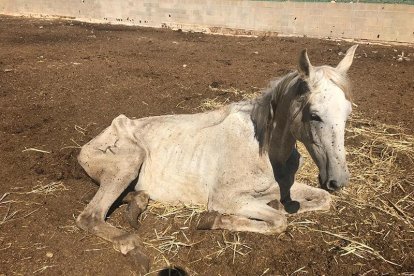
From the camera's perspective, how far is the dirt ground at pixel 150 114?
12.0 feet

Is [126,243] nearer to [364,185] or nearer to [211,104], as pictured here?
[364,185]

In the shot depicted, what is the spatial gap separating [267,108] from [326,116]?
0.89 metres

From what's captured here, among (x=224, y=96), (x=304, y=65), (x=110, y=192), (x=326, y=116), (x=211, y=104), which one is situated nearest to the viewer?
(x=326, y=116)

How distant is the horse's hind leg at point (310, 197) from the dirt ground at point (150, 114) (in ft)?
0.32

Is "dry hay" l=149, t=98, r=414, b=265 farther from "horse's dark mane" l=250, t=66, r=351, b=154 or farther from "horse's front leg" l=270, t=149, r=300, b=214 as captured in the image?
"horse's dark mane" l=250, t=66, r=351, b=154

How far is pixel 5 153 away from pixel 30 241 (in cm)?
209

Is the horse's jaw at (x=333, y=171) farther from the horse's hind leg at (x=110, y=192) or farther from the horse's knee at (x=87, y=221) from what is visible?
the horse's knee at (x=87, y=221)

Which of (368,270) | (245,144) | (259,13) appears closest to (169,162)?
(245,144)

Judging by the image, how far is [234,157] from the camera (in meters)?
4.09

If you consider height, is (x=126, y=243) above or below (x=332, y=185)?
below

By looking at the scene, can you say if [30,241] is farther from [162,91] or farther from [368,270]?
[162,91]

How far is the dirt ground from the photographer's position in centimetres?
366

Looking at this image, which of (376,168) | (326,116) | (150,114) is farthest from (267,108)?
(150,114)

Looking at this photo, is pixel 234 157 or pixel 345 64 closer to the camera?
pixel 345 64
